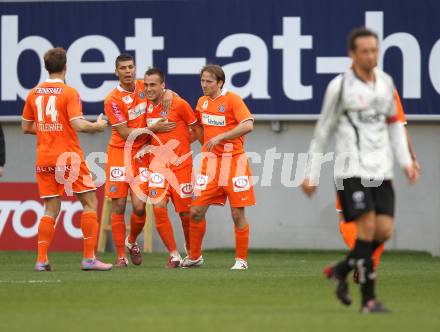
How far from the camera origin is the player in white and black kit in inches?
334

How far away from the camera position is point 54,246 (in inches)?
718

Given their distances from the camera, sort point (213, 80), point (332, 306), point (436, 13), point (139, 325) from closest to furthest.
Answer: point (139, 325)
point (332, 306)
point (213, 80)
point (436, 13)

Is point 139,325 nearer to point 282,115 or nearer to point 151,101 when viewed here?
point 151,101

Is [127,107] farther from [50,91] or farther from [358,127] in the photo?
[358,127]

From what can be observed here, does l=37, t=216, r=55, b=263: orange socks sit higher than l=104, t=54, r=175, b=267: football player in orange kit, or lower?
lower

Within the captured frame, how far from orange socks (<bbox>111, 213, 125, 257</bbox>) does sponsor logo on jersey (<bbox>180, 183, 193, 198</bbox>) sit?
0.85 meters

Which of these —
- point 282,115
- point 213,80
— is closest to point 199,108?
point 213,80

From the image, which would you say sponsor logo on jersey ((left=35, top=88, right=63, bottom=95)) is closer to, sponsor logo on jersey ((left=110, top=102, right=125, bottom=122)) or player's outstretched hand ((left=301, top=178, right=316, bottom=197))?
sponsor logo on jersey ((left=110, top=102, right=125, bottom=122))

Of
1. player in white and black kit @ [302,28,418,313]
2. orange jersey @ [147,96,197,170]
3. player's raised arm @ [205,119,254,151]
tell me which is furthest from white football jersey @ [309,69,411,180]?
orange jersey @ [147,96,197,170]

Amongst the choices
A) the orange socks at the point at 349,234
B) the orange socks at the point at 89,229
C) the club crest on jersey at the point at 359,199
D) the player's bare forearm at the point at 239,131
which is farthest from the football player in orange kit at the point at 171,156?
the club crest on jersey at the point at 359,199

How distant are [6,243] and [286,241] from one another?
4.46 meters

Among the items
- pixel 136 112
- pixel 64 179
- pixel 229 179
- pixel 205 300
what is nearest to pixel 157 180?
pixel 136 112

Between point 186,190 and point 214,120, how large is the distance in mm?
1070

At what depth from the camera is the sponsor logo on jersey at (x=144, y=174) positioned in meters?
14.0
